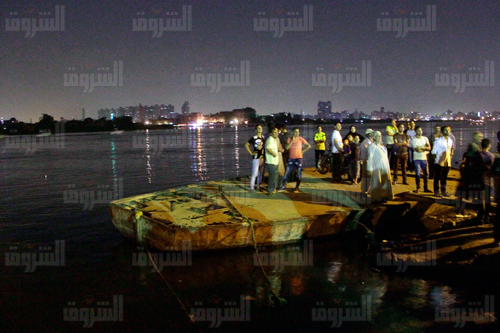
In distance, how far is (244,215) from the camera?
361 inches

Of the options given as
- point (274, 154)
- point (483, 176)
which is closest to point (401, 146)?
point (483, 176)

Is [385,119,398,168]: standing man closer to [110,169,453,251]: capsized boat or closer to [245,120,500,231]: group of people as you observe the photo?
[245,120,500,231]: group of people

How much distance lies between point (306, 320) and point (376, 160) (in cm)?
500


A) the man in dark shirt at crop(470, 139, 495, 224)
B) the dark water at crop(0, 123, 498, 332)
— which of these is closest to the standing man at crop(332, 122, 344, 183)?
the dark water at crop(0, 123, 498, 332)

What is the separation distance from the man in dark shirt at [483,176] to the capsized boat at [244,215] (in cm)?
120

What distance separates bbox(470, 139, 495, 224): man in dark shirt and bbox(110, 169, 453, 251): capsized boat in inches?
47.4

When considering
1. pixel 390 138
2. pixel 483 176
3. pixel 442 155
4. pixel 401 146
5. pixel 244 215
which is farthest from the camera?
pixel 390 138

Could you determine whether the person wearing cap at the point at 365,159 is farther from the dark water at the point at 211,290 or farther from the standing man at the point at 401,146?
the dark water at the point at 211,290

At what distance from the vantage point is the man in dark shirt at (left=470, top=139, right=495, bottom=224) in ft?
27.8

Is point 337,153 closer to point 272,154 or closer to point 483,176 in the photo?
point 272,154

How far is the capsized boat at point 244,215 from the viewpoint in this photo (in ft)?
28.3

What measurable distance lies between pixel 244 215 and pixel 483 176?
207 inches

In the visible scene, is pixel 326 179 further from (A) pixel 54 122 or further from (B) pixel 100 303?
(A) pixel 54 122

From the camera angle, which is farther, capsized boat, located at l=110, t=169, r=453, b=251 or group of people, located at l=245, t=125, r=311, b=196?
group of people, located at l=245, t=125, r=311, b=196
